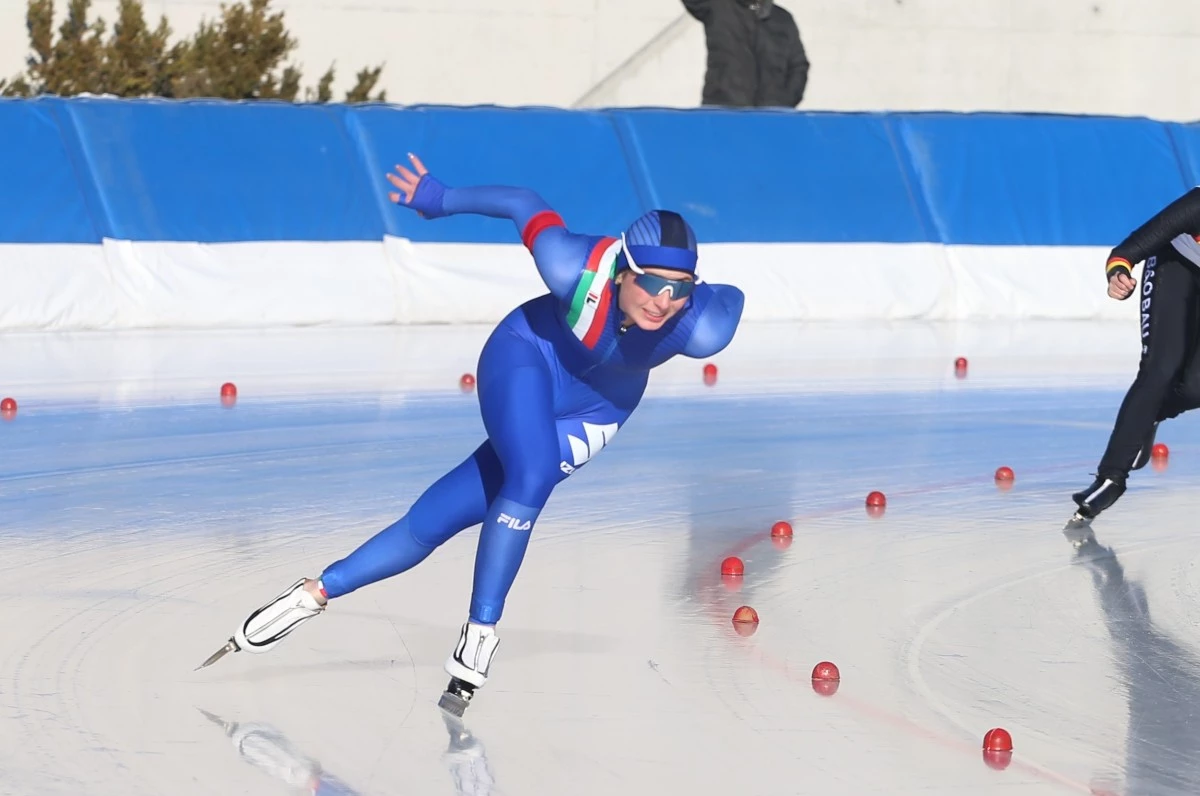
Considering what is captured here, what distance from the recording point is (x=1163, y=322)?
655 cm

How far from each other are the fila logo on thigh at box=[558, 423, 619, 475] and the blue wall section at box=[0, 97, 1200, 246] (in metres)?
7.26

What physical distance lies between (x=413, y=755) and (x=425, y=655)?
33.8 inches

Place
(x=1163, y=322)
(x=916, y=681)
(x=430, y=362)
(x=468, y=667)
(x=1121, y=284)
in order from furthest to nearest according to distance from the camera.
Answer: (x=430, y=362)
(x=1163, y=322)
(x=1121, y=284)
(x=916, y=681)
(x=468, y=667)

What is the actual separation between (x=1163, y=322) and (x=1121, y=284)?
384 mm

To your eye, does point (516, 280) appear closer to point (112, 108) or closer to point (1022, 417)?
point (112, 108)

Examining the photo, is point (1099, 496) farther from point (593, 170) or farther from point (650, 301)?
point (593, 170)

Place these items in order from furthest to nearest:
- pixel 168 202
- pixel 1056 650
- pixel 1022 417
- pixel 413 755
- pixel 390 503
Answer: pixel 168 202
pixel 1022 417
pixel 390 503
pixel 1056 650
pixel 413 755

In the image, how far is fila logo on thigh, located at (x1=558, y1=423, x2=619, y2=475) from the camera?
14.9 ft

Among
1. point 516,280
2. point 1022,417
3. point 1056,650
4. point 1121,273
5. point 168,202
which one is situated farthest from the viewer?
point 516,280

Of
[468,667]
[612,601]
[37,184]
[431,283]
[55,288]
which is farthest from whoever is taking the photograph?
[431,283]

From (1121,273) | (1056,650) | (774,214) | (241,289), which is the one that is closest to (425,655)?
(1056,650)

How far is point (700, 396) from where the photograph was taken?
9820 mm

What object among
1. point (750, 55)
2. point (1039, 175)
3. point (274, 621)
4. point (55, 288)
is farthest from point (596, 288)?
point (1039, 175)

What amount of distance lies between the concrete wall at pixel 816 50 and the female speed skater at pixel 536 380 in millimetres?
12598
